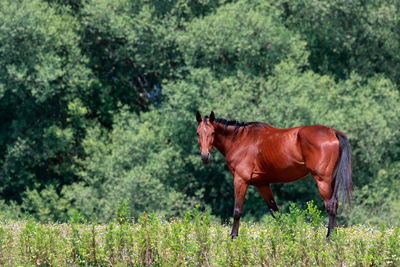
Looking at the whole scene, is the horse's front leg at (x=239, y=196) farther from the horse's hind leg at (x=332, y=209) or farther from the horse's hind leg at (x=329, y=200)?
the horse's hind leg at (x=332, y=209)

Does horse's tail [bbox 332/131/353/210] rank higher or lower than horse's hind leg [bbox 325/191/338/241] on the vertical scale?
higher

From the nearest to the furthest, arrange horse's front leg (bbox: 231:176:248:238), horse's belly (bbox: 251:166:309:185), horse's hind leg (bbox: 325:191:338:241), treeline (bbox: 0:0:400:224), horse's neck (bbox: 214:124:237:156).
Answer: horse's hind leg (bbox: 325:191:338:241)
horse's front leg (bbox: 231:176:248:238)
horse's belly (bbox: 251:166:309:185)
horse's neck (bbox: 214:124:237:156)
treeline (bbox: 0:0:400:224)

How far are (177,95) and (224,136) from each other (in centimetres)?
1158

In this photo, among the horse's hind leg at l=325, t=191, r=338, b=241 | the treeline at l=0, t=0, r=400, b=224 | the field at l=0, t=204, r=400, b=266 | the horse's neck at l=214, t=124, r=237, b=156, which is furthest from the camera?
the treeline at l=0, t=0, r=400, b=224

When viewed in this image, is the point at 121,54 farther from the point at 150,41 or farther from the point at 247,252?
the point at 247,252

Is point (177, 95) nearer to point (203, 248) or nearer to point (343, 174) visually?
point (343, 174)

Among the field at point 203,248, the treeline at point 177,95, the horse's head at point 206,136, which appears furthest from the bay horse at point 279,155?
the treeline at point 177,95

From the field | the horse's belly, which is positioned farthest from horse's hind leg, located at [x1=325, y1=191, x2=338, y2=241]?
the field

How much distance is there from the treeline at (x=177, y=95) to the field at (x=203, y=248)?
12.9 meters

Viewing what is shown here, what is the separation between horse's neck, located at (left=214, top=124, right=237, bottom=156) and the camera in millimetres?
11258

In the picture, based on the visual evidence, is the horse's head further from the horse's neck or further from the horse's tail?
the horse's tail

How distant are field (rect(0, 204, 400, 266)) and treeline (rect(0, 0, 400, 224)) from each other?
509 inches

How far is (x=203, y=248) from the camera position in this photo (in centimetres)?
802

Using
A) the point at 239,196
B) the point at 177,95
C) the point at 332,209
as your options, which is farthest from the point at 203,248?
the point at 177,95
